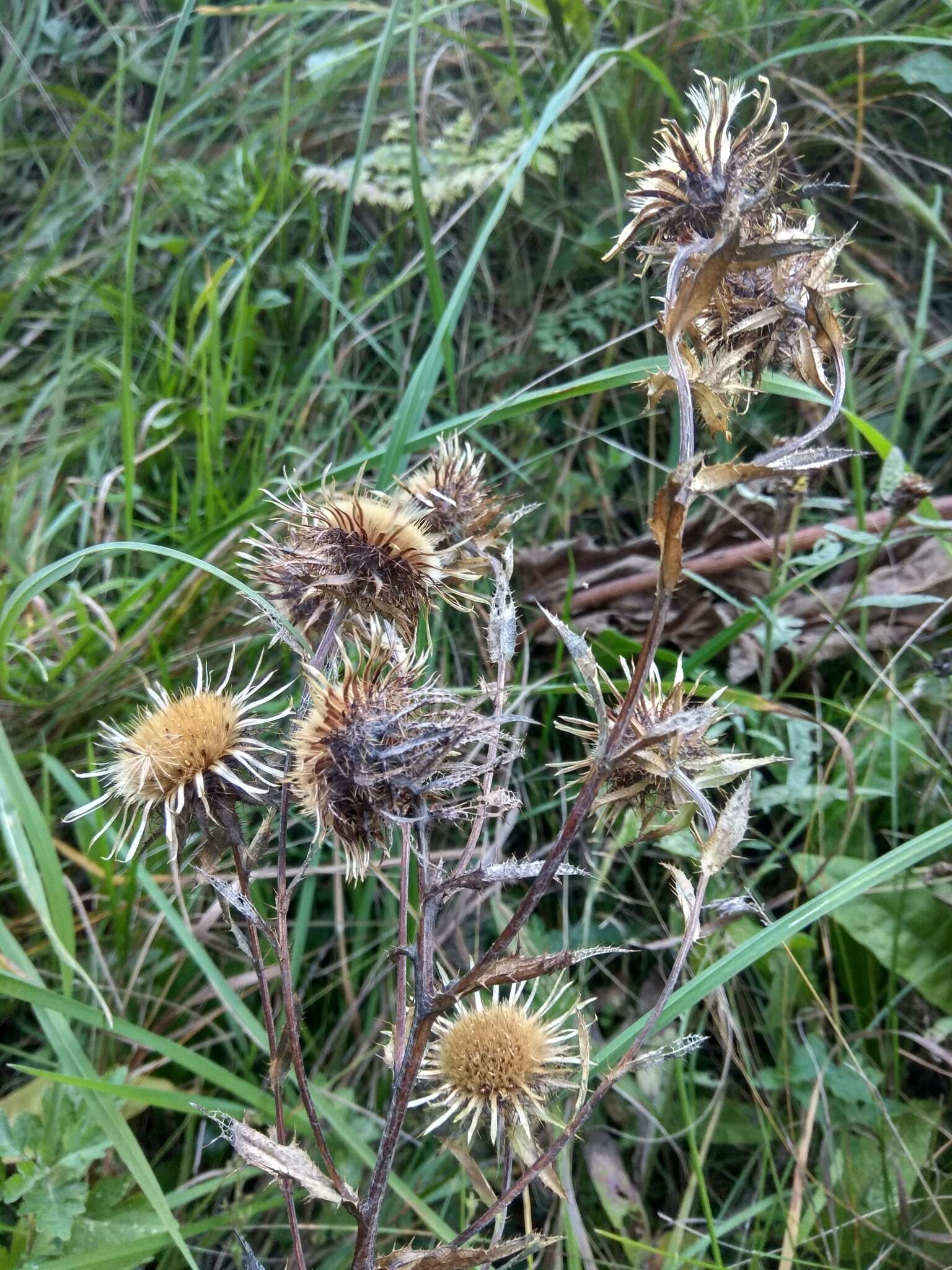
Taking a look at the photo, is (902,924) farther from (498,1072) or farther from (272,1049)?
(272,1049)

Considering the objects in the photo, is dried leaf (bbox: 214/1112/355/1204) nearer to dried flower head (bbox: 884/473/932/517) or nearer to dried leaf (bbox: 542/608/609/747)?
dried leaf (bbox: 542/608/609/747)

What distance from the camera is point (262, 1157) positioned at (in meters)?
0.80

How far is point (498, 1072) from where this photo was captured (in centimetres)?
89

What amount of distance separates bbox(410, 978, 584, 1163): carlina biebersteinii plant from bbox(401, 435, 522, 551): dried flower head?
1.73ft

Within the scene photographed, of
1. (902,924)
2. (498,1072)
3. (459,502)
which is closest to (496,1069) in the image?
(498,1072)

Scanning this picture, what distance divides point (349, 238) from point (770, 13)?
111 centimetres

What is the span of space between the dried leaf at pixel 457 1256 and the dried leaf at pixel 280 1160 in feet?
0.24

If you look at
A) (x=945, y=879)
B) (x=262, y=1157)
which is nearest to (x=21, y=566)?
(x=262, y=1157)

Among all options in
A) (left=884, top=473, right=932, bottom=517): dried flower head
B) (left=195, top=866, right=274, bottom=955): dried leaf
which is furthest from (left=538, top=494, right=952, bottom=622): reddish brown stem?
(left=195, top=866, right=274, bottom=955): dried leaf

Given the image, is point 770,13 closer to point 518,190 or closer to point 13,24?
point 518,190

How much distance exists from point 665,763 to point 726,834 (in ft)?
0.27

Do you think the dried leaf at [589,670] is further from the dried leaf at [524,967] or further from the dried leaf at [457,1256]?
the dried leaf at [457,1256]

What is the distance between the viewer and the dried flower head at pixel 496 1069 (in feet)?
2.90

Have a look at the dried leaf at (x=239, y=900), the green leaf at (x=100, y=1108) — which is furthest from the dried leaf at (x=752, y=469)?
the green leaf at (x=100, y=1108)
